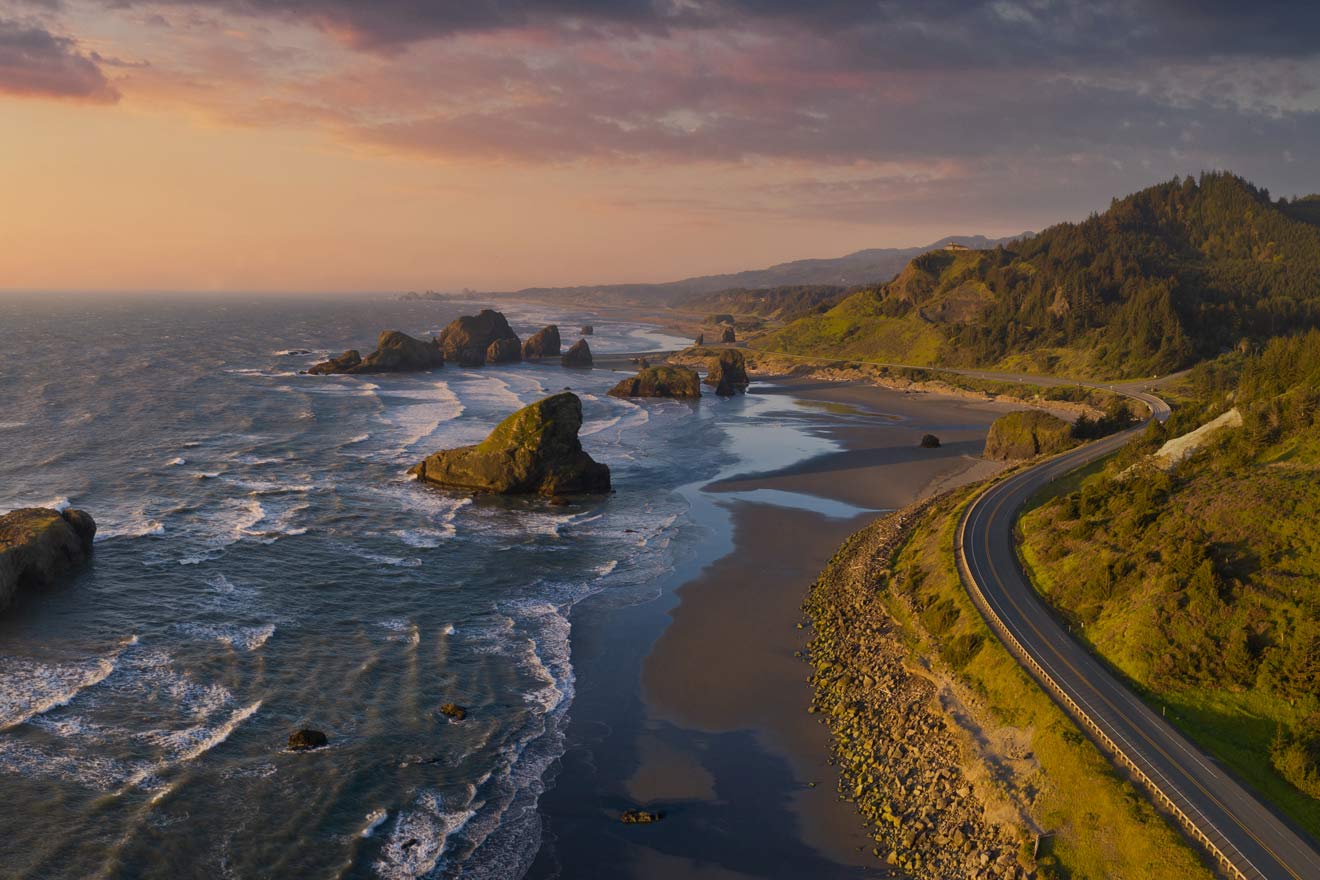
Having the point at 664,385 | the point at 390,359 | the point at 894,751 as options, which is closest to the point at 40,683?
the point at 894,751

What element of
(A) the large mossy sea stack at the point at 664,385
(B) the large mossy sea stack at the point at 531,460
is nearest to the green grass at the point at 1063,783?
(B) the large mossy sea stack at the point at 531,460

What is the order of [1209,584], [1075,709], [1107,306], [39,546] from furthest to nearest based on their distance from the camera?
[1107,306], [39,546], [1209,584], [1075,709]

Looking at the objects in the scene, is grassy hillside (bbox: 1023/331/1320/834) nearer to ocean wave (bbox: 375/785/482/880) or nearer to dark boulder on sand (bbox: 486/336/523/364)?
ocean wave (bbox: 375/785/482/880)

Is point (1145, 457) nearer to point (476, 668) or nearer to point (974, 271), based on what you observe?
point (476, 668)

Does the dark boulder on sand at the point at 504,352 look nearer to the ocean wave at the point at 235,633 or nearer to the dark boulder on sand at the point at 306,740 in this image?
the ocean wave at the point at 235,633

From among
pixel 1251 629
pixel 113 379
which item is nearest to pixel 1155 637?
pixel 1251 629

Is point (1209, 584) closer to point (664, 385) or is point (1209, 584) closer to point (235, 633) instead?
point (235, 633)
